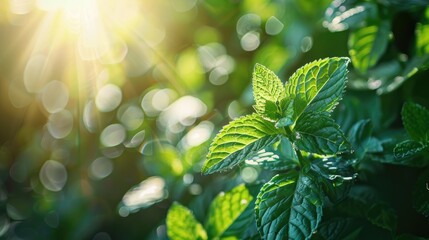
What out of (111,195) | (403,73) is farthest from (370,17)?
(111,195)

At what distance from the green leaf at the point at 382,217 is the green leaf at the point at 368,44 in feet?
1.05

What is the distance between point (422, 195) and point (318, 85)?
223 millimetres

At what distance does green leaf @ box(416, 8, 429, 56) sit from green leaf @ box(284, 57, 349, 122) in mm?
371

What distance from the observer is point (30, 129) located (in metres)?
1.99

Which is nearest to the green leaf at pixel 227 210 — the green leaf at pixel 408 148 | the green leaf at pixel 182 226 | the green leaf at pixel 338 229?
the green leaf at pixel 182 226

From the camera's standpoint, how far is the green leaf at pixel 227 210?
0.90 metres

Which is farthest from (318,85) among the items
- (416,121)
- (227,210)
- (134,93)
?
(134,93)

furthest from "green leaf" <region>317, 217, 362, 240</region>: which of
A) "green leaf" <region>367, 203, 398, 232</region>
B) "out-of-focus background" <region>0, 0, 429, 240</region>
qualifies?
"out-of-focus background" <region>0, 0, 429, 240</region>

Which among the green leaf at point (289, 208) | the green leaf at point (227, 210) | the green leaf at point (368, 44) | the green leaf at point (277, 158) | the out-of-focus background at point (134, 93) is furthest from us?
the out-of-focus background at point (134, 93)

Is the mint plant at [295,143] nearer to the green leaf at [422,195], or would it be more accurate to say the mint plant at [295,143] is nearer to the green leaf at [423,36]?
the green leaf at [422,195]

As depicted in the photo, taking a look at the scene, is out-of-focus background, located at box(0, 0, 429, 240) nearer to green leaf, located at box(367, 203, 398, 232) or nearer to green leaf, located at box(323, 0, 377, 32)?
green leaf, located at box(323, 0, 377, 32)

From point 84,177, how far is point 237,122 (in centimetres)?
102

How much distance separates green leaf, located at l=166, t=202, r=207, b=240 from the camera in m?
0.92

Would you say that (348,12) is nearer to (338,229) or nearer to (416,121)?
(416,121)
